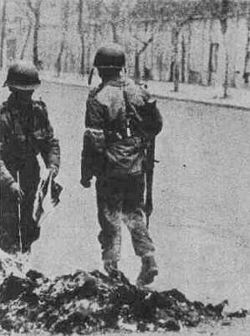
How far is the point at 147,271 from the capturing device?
16.5 feet

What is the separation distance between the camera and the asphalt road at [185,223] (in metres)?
5.17

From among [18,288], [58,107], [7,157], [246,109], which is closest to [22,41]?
[7,157]

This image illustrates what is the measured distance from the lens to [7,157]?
4984 mm

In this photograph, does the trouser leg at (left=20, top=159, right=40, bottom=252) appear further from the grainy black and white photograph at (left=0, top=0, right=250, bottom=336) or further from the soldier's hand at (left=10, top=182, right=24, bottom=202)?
the soldier's hand at (left=10, top=182, right=24, bottom=202)

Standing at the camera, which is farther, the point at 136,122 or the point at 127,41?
the point at 127,41

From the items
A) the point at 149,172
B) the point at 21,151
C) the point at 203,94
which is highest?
the point at 21,151

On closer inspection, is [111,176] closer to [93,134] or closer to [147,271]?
[93,134]

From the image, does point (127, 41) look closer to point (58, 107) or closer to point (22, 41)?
point (22, 41)

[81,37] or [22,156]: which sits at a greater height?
[81,37]

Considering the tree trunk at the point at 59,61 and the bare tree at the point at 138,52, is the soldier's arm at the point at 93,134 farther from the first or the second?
the bare tree at the point at 138,52

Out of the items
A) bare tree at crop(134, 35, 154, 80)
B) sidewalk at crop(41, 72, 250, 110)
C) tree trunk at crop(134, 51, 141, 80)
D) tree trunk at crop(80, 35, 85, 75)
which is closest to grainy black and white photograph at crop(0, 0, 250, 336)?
tree trunk at crop(80, 35, 85, 75)

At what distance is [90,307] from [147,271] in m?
0.69

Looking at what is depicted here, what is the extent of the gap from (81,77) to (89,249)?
666 cm

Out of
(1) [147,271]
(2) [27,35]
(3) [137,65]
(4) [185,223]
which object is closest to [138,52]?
(3) [137,65]
